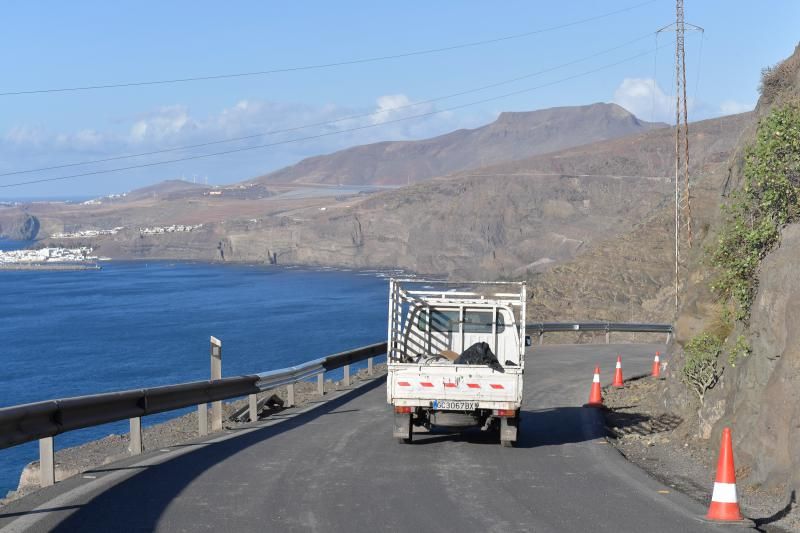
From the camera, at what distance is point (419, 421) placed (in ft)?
44.7

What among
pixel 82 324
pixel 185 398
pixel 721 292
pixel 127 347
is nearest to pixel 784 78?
pixel 721 292

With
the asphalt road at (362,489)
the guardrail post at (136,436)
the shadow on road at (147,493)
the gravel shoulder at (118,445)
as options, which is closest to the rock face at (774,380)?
the asphalt road at (362,489)

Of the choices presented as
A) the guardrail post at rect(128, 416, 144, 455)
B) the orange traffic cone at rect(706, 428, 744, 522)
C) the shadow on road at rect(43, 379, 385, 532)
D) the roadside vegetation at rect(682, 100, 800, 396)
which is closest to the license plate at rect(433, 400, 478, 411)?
the shadow on road at rect(43, 379, 385, 532)

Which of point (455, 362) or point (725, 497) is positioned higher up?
point (455, 362)

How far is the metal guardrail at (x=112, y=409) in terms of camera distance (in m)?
9.45

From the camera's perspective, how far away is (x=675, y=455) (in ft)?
44.4

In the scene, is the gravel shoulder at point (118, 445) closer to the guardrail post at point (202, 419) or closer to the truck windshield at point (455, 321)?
the guardrail post at point (202, 419)

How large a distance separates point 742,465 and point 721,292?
4.64 metres

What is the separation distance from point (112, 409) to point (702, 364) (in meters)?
8.43

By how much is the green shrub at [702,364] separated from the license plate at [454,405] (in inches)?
147

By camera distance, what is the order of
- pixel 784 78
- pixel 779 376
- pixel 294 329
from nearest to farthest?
pixel 779 376
pixel 784 78
pixel 294 329

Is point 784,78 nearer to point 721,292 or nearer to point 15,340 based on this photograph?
point 721,292

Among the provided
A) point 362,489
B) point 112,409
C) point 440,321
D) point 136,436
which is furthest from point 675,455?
point 112,409

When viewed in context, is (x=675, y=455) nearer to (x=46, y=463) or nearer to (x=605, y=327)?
(x=46, y=463)
